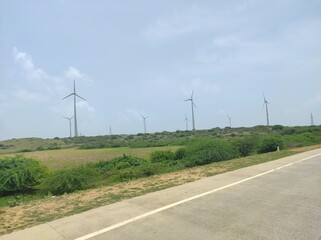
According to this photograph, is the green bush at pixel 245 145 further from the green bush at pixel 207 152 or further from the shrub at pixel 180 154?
the shrub at pixel 180 154

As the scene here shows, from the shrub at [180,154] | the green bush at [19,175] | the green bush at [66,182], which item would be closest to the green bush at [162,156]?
the shrub at [180,154]

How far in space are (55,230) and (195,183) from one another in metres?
6.51

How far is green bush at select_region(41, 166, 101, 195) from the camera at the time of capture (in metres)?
17.0

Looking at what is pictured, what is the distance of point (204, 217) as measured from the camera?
7.71 m

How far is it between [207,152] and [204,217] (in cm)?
1922

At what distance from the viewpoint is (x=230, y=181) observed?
42.4ft

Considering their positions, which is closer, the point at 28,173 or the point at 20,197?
the point at 20,197

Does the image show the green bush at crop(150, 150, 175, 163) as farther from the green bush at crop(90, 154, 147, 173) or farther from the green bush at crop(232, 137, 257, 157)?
the green bush at crop(232, 137, 257, 157)

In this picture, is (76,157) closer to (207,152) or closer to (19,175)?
(207,152)

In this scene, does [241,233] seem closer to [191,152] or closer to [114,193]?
[114,193]

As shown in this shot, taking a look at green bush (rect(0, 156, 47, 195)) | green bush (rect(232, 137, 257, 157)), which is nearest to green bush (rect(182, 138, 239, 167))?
green bush (rect(232, 137, 257, 157))

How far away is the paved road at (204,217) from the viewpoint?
21.7ft

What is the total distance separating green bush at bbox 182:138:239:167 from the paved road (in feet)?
47.8

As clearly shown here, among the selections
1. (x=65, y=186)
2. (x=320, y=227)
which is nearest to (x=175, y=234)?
(x=320, y=227)
